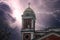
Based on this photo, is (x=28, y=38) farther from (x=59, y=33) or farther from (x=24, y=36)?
(x=59, y=33)

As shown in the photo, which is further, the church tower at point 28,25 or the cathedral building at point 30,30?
the church tower at point 28,25

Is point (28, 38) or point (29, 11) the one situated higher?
point (29, 11)

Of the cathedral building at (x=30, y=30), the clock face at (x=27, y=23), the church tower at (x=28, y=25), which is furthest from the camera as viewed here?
the clock face at (x=27, y=23)

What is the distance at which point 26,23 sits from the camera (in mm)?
51031

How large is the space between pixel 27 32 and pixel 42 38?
2.95 meters

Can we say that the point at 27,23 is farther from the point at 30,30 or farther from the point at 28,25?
the point at 30,30

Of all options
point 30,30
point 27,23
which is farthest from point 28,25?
point 30,30

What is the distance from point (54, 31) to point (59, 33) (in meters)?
0.96

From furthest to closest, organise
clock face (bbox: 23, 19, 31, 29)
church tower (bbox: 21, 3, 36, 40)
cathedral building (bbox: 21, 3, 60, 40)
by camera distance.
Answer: clock face (bbox: 23, 19, 31, 29), church tower (bbox: 21, 3, 36, 40), cathedral building (bbox: 21, 3, 60, 40)

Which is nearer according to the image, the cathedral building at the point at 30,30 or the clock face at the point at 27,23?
the cathedral building at the point at 30,30

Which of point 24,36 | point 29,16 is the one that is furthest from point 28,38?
point 29,16

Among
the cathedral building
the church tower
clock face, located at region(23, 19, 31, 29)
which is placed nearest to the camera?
the cathedral building

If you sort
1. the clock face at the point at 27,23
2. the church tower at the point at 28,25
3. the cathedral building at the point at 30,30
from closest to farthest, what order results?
the cathedral building at the point at 30,30
the church tower at the point at 28,25
the clock face at the point at 27,23

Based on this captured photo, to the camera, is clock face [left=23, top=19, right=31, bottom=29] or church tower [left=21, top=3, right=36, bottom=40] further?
clock face [left=23, top=19, right=31, bottom=29]
